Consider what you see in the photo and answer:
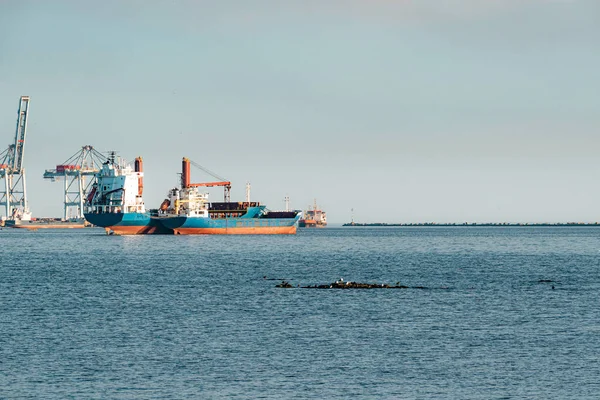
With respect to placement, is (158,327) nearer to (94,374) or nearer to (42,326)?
(42,326)

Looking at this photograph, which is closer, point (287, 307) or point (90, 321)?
point (90, 321)

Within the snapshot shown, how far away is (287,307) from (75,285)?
2520cm

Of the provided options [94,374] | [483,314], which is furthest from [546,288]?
[94,374]

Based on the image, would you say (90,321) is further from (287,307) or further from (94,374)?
(94,374)

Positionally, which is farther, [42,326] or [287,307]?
[287,307]

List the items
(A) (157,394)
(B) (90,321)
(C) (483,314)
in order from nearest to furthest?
(A) (157,394) < (B) (90,321) < (C) (483,314)

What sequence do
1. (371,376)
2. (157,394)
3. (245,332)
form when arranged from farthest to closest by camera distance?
(245,332) → (371,376) → (157,394)

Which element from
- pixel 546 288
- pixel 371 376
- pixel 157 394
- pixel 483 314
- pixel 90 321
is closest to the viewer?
pixel 157 394

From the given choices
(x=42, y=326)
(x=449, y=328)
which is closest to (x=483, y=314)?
(x=449, y=328)

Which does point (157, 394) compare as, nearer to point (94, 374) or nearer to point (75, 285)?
point (94, 374)

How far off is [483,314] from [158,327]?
18691 millimetres

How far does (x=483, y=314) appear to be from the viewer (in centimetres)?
5578

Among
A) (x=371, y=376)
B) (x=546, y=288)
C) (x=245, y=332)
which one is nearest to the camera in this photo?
(x=371, y=376)

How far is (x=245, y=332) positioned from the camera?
4766 cm
